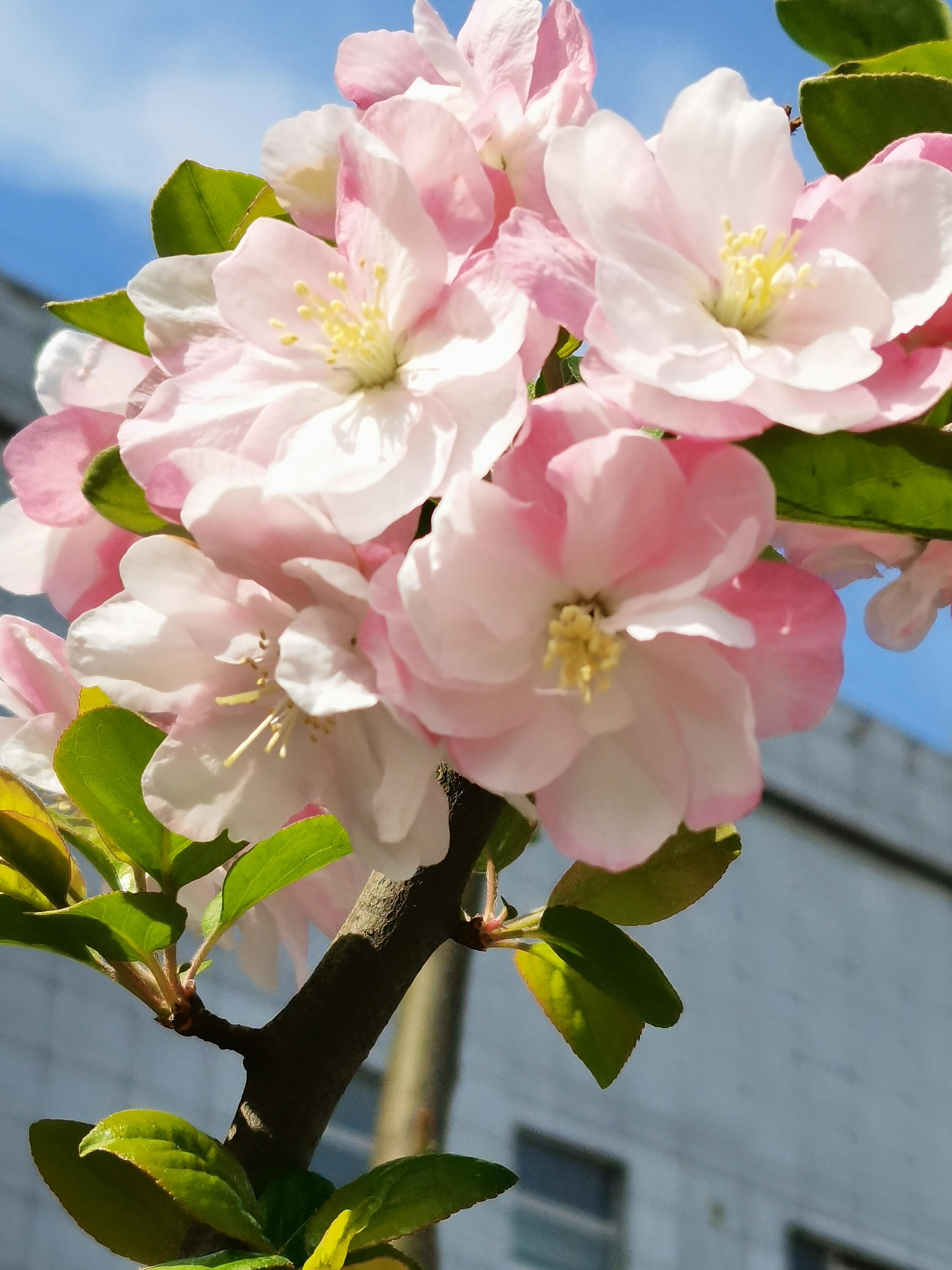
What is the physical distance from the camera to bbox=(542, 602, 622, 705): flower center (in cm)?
37

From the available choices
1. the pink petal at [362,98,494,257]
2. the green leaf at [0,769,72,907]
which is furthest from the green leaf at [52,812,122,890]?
the pink petal at [362,98,494,257]

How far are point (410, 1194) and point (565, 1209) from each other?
5200mm

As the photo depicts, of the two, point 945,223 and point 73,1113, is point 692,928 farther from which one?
point 945,223

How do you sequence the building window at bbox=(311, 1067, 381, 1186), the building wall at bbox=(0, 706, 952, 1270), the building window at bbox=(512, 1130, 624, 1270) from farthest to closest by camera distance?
the building window at bbox=(512, 1130, 624, 1270)
the building window at bbox=(311, 1067, 381, 1186)
the building wall at bbox=(0, 706, 952, 1270)

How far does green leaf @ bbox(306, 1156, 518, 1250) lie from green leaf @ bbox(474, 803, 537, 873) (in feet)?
0.35

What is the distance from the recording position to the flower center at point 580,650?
0.37 meters

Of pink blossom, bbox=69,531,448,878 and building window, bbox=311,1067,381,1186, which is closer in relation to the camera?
pink blossom, bbox=69,531,448,878

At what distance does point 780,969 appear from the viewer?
640cm

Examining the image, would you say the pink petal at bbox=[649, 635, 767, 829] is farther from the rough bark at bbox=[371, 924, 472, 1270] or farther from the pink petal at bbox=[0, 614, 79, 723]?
the rough bark at bbox=[371, 924, 472, 1270]

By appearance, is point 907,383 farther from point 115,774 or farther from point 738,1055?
point 738,1055

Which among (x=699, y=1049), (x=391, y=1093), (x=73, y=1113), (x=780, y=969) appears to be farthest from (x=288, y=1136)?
(x=780, y=969)

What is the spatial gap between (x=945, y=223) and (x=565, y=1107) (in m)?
5.25

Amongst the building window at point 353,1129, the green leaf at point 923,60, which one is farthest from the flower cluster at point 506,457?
the building window at point 353,1129

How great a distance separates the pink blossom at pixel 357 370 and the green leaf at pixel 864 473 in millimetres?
70
